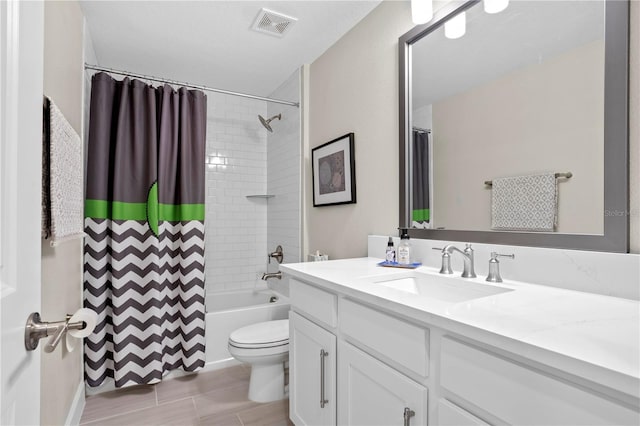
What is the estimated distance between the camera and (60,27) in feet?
4.98

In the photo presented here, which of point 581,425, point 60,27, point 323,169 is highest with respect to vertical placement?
point 60,27

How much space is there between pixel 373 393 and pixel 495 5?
1567 mm

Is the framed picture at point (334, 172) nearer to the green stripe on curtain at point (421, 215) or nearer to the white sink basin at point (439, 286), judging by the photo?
the green stripe on curtain at point (421, 215)

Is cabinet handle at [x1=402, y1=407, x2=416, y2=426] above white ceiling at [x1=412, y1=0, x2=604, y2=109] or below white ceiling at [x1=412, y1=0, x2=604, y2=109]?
Answer: below

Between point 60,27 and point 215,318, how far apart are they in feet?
6.32

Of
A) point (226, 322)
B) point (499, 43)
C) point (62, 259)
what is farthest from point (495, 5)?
point (226, 322)

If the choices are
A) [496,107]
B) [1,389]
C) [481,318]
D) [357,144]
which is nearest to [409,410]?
[481,318]

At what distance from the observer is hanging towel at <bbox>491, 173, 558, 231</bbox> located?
1173 millimetres

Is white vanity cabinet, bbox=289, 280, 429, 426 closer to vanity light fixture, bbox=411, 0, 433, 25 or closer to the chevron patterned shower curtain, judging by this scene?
the chevron patterned shower curtain

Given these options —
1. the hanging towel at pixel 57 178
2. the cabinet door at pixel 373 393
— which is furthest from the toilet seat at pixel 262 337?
the hanging towel at pixel 57 178

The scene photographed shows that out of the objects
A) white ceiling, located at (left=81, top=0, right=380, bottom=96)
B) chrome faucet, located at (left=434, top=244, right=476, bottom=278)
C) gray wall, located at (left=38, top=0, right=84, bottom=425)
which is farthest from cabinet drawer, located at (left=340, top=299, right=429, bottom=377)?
white ceiling, located at (left=81, top=0, right=380, bottom=96)

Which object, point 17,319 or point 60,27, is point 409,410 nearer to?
point 17,319

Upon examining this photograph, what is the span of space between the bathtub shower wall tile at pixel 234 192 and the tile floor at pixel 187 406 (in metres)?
1.19

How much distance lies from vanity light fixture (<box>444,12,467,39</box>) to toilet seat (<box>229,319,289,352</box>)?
1833 millimetres
